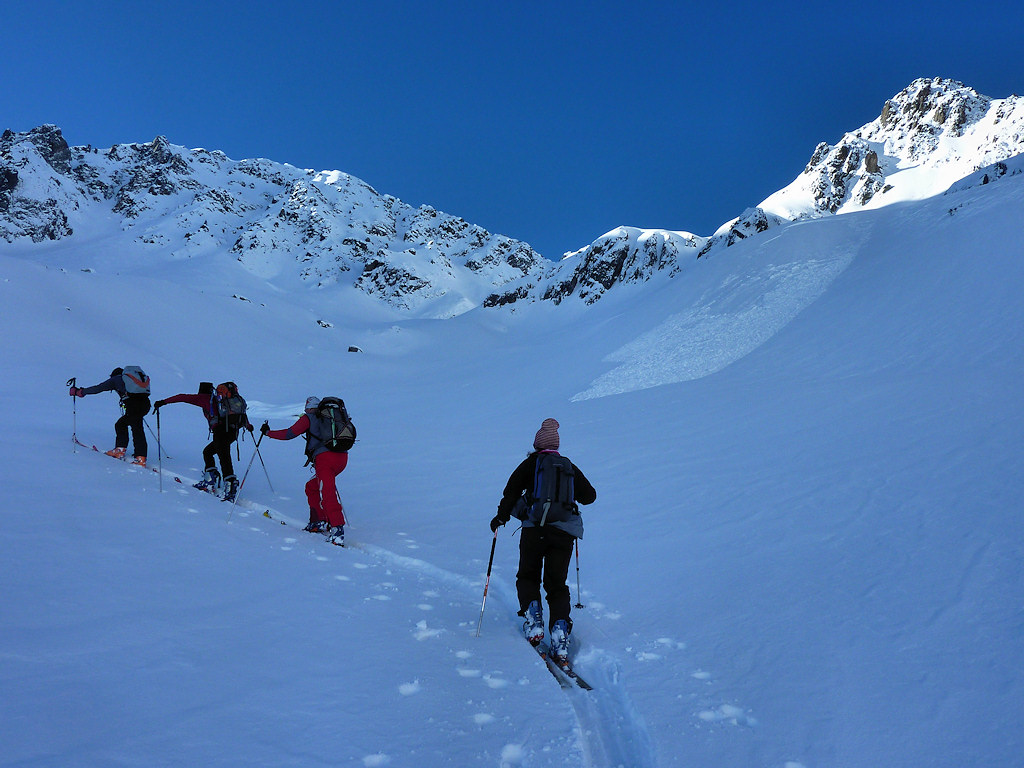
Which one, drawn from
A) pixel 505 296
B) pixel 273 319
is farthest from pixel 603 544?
pixel 505 296

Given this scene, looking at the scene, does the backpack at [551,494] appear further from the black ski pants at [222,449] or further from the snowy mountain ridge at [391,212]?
the snowy mountain ridge at [391,212]

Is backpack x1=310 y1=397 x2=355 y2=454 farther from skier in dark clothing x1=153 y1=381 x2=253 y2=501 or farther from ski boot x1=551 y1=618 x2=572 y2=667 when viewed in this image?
ski boot x1=551 y1=618 x2=572 y2=667

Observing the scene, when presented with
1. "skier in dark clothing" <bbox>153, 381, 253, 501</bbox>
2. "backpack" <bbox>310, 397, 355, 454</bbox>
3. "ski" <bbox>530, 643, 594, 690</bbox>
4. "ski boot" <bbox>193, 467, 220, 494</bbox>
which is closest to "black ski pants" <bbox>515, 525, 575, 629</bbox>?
"ski" <bbox>530, 643, 594, 690</bbox>

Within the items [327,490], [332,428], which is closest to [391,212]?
Result: [332,428]

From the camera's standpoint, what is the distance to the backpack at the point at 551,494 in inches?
168

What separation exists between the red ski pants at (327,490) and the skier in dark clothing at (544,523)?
2.82 meters

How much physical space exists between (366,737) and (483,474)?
25.7 feet

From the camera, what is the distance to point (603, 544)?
21.2ft

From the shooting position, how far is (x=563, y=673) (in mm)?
3684

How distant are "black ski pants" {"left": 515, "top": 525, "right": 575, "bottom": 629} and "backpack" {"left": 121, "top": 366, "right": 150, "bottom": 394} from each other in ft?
22.8

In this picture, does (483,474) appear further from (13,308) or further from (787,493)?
(13,308)

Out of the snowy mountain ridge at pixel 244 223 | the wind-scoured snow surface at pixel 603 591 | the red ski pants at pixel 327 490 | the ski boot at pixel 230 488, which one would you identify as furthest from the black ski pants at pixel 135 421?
the snowy mountain ridge at pixel 244 223

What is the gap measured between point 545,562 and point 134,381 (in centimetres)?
746

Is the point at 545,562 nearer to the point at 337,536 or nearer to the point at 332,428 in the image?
the point at 337,536
